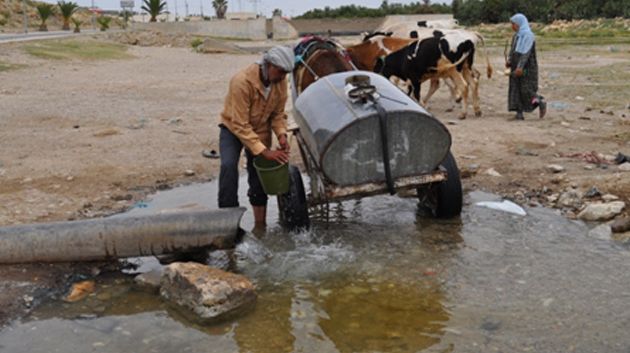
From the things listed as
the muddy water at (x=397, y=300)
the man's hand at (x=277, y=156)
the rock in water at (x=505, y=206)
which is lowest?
the muddy water at (x=397, y=300)

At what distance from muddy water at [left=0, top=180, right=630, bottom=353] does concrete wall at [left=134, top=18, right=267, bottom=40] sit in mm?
55693

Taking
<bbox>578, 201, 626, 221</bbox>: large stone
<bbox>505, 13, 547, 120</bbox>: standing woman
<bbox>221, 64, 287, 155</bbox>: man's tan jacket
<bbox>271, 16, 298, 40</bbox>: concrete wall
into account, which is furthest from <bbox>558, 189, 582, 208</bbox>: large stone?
<bbox>271, 16, 298, 40</bbox>: concrete wall

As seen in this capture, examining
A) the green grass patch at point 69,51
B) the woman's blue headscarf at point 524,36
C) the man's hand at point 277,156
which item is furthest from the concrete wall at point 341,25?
the man's hand at point 277,156

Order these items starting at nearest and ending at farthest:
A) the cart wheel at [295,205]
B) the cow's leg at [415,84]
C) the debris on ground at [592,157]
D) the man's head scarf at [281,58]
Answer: the man's head scarf at [281,58] → the cart wheel at [295,205] → the debris on ground at [592,157] → the cow's leg at [415,84]

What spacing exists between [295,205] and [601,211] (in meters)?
2.95

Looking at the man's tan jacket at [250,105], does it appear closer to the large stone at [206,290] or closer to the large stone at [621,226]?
the large stone at [206,290]

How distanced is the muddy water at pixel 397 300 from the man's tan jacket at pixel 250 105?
2.97 feet

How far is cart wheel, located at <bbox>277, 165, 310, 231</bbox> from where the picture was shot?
5.86m

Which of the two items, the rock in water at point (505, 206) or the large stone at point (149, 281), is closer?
the large stone at point (149, 281)

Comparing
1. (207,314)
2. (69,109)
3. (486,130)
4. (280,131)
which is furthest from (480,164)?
(69,109)

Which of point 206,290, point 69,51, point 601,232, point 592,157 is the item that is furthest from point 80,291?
point 69,51

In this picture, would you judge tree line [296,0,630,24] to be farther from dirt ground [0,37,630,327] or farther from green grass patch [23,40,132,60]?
dirt ground [0,37,630,327]

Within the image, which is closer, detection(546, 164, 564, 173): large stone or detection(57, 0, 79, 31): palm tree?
detection(546, 164, 564, 173): large stone

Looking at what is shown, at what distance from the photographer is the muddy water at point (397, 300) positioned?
13.5ft
